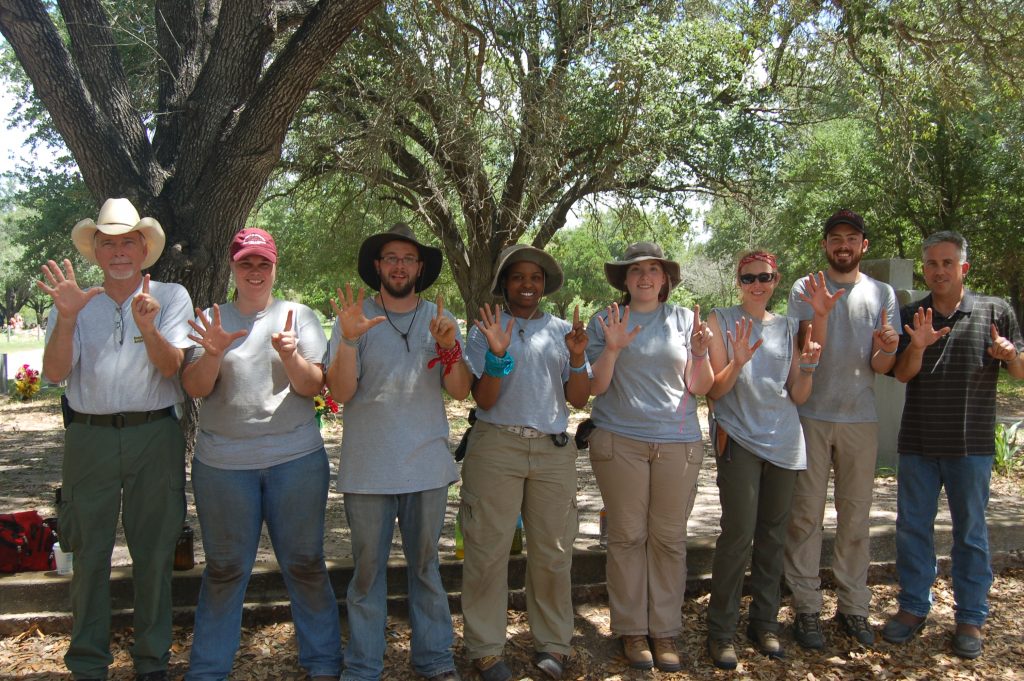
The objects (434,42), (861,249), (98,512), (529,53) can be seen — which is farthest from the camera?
(529,53)

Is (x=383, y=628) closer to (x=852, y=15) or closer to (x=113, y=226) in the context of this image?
(x=113, y=226)

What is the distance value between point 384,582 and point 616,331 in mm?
1560

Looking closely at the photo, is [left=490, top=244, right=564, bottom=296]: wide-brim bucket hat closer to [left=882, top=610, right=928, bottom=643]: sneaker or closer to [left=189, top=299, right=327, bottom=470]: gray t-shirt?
[left=189, top=299, right=327, bottom=470]: gray t-shirt

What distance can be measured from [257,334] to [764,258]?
8.07ft

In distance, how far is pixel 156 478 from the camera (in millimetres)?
3471

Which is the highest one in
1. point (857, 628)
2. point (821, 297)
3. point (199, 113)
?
point (199, 113)

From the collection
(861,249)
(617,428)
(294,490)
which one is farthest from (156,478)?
(861,249)

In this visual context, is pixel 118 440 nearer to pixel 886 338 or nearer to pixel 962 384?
pixel 886 338

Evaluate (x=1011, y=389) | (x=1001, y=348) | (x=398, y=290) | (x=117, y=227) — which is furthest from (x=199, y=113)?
(x=1011, y=389)

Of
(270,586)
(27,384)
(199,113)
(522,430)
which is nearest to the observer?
(522,430)

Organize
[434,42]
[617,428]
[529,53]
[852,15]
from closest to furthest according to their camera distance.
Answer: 1. [617,428]
2. [852,15]
3. [434,42]
4. [529,53]

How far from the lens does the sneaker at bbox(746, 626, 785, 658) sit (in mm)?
3949

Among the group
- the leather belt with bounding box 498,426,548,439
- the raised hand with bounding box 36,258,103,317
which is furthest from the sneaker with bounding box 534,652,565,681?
the raised hand with bounding box 36,258,103,317

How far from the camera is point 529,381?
3.72m
